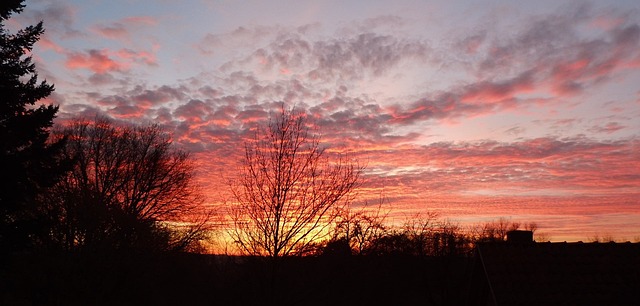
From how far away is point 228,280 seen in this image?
69.4ft

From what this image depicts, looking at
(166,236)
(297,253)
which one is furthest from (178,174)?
(297,253)

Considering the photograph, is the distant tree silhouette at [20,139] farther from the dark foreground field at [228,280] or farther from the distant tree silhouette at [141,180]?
the distant tree silhouette at [141,180]

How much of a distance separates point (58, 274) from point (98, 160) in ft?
60.4

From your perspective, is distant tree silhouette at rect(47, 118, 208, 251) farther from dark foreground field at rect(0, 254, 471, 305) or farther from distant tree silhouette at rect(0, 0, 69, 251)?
distant tree silhouette at rect(0, 0, 69, 251)

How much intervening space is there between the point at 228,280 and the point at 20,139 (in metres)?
9.89

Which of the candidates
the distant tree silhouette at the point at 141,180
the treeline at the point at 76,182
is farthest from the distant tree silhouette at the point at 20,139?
the distant tree silhouette at the point at 141,180

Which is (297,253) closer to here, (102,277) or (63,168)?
(63,168)

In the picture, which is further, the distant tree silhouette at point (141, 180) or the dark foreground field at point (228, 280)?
the distant tree silhouette at point (141, 180)

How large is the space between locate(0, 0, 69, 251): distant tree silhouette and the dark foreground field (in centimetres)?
147

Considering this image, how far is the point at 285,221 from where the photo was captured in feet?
53.8

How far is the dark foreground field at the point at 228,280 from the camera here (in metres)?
18.7

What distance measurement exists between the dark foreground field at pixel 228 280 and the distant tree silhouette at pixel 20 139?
1469mm

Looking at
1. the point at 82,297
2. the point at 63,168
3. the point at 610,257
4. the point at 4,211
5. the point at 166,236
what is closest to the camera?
the point at 610,257

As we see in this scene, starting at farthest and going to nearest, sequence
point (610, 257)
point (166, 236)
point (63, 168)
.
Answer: point (166, 236) → point (63, 168) → point (610, 257)
